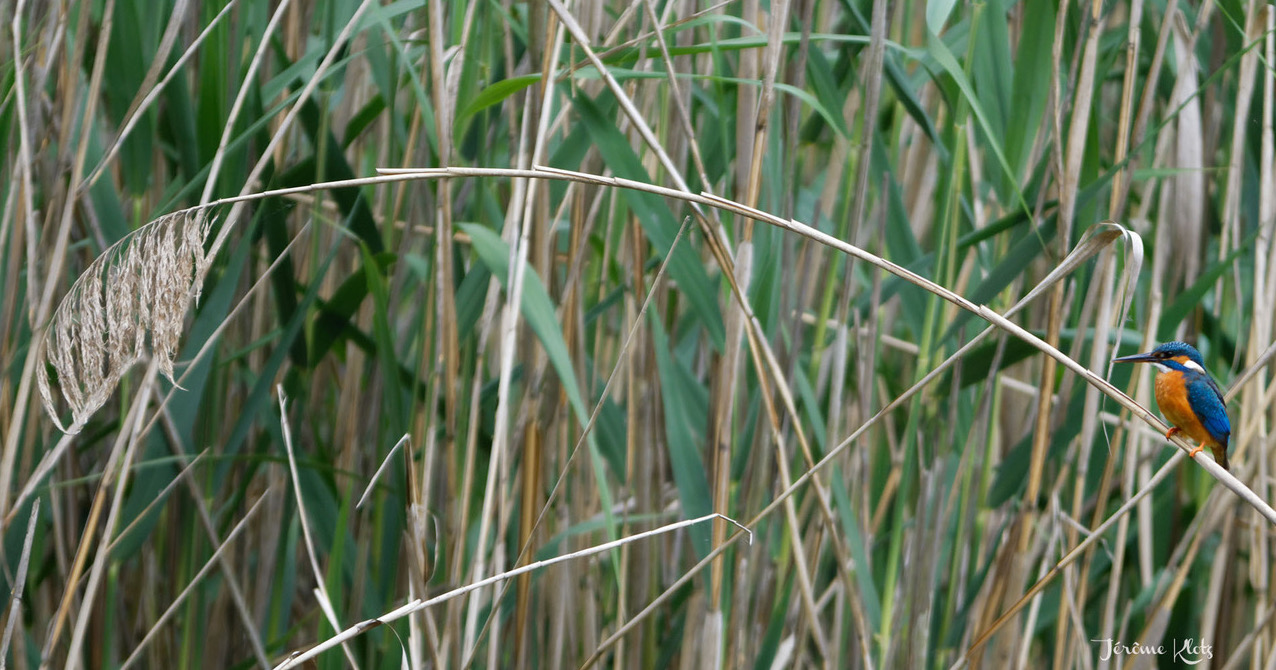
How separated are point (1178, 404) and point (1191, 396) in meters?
0.02

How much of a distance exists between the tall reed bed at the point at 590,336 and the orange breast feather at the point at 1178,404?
0.10m

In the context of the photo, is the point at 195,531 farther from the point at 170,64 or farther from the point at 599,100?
the point at 599,100

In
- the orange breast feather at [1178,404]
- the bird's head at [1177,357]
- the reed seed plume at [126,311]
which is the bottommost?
the orange breast feather at [1178,404]

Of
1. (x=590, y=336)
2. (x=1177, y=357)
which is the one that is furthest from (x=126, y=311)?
(x=1177, y=357)

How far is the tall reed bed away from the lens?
1.30 metres

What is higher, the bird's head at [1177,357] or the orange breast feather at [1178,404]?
the bird's head at [1177,357]

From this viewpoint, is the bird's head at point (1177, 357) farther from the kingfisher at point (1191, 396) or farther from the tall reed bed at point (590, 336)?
the tall reed bed at point (590, 336)

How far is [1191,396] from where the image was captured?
1.35 metres

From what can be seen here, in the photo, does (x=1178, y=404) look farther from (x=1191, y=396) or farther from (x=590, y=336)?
(x=590, y=336)

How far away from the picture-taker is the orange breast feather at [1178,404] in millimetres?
1356

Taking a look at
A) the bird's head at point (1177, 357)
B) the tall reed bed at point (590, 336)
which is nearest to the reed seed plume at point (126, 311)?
the tall reed bed at point (590, 336)

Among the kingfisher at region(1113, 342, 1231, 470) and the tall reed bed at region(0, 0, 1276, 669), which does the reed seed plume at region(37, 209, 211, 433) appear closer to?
the tall reed bed at region(0, 0, 1276, 669)

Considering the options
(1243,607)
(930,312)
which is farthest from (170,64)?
(1243,607)

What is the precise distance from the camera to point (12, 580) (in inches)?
60.4
